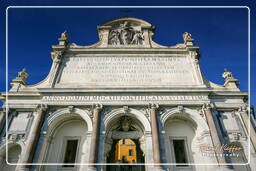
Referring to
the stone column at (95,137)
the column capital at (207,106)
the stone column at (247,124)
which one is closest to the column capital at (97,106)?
the stone column at (95,137)

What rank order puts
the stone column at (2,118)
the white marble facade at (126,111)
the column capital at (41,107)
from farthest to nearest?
1. the column capital at (41,107)
2. the stone column at (2,118)
3. the white marble facade at (126,111)

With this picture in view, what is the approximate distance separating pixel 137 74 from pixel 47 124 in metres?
7.88

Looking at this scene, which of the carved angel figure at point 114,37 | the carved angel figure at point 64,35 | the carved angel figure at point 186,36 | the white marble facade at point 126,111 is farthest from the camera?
the carved angel figure at point 114,37

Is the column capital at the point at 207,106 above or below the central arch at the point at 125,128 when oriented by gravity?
above

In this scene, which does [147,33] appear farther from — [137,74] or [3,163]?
[3,163]

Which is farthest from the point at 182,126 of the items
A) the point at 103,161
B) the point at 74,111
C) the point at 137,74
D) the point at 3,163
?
the point at 3,163

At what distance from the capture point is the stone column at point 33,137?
10680 mm

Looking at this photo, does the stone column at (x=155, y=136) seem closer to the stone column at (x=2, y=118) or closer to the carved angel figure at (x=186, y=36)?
the carved angel figure at (x=186, y=36)

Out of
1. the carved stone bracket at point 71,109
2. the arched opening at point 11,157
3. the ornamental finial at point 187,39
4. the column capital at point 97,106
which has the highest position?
the ornamental finial at point 187,39

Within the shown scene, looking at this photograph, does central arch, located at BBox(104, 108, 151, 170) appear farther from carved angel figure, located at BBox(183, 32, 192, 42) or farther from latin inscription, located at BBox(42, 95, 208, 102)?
carved angel figure, located at BBox(183, 32, 192, 42)

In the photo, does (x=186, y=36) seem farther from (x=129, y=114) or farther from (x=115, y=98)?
(x=129, y=114)

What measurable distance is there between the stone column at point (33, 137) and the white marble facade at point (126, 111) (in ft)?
0.18

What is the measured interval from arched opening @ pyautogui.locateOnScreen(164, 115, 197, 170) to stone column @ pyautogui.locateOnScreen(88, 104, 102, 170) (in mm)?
5055

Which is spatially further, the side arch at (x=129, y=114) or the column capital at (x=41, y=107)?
the column capital at (x=41, y=107)
